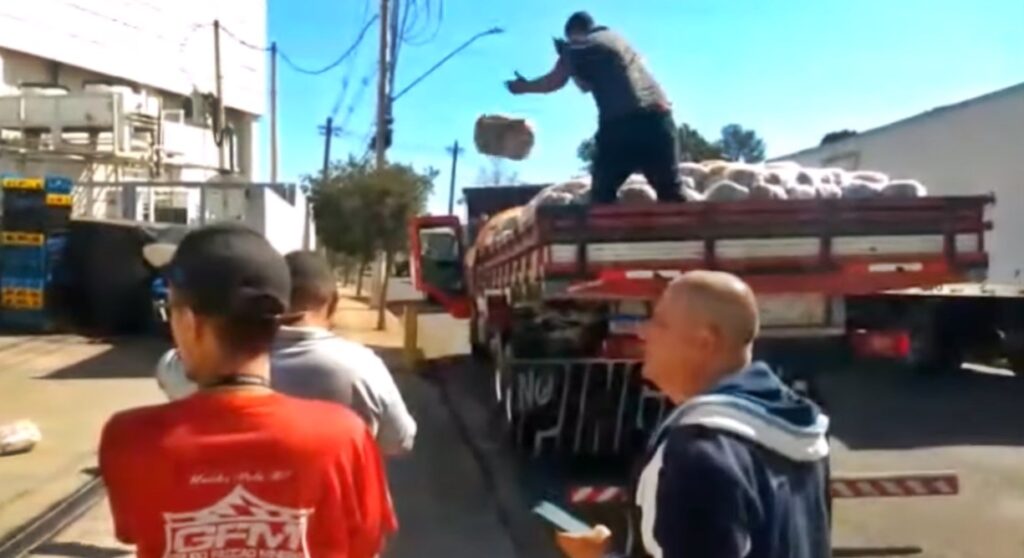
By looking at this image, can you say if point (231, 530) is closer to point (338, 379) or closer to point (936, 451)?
point (338, 379)

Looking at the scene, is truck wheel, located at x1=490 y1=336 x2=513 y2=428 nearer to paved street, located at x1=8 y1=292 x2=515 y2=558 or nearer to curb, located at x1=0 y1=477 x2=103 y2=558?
paved street, located at x1=8 y1=292 x2=515 y2=558

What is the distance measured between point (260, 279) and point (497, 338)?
9230mm

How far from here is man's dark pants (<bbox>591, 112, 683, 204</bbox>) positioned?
8.86 metres

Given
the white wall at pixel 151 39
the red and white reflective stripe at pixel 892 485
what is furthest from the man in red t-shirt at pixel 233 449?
the white wall at pixel 151 39

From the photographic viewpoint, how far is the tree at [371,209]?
106ft

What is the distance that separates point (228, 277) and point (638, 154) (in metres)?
6.64

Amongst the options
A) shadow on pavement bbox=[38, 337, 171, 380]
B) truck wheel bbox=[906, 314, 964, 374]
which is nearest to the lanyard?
shadow on pavement bbox=[38, 337, 171, 380]

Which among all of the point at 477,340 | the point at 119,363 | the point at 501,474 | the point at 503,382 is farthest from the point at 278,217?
the point at 501,474

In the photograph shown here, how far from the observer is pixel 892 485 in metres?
6.98

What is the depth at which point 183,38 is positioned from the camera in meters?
47.0

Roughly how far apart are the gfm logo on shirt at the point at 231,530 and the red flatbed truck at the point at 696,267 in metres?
5.43

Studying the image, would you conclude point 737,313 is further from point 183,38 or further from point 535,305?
point 183,38

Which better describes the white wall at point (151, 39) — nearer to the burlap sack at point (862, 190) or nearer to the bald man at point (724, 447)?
the burlap sack at point (862, 190)

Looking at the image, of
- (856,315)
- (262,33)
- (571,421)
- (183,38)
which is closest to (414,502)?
(571,421)
